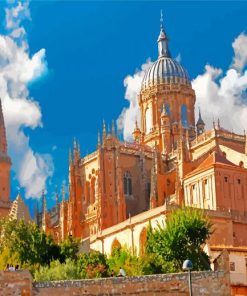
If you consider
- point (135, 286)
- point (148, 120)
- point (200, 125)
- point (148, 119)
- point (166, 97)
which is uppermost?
point (166, 97)

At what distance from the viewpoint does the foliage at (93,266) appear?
154 ft

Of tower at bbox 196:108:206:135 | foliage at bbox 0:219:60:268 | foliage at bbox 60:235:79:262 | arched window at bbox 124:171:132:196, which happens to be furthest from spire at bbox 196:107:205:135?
foliage at bbox 60:235:79:262

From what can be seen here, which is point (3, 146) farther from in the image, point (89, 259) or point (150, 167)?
point (89, 259)

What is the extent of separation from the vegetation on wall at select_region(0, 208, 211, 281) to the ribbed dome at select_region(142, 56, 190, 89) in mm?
47036

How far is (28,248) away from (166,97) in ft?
162

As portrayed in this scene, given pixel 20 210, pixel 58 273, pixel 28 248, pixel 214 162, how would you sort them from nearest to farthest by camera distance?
→ 1. pixel 58 273
2. pixel 28 248
3. pixel 214 162
4. pixel 20 210

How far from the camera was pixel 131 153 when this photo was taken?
3514 inches

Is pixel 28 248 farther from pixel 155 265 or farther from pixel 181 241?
pixel 181 241

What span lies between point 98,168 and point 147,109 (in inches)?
741

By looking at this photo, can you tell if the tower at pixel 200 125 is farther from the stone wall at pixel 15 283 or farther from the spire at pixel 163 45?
the stone wall at pixel 15 283

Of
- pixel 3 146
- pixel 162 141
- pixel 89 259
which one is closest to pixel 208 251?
pixel 89 259

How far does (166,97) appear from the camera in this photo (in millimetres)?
101312

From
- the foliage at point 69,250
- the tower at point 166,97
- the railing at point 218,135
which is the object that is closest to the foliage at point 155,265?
the foliage at point 69,250

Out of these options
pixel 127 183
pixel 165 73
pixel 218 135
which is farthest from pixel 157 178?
pixel 165 73
